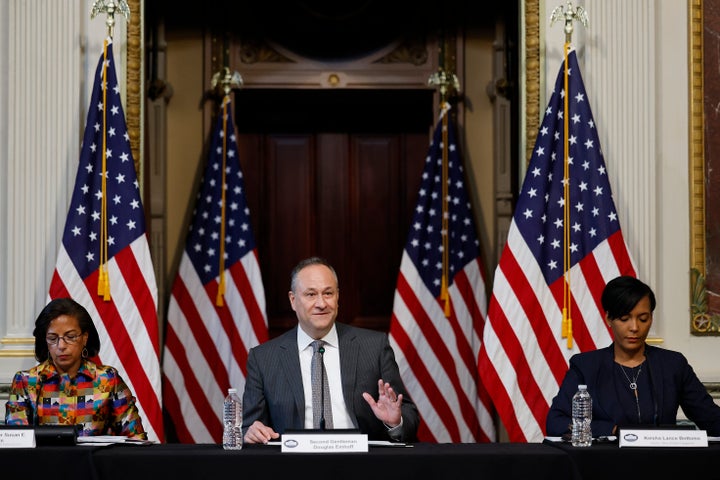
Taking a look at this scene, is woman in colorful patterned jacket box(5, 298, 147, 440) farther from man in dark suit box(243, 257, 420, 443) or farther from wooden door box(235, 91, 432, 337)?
wooden door box(235, 91, 432, 337)

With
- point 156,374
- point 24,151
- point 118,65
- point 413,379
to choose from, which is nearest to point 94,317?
point 156,374

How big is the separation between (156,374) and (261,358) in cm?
146

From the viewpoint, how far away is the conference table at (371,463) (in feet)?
11.2

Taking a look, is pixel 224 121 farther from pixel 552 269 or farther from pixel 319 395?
pixel 319 395

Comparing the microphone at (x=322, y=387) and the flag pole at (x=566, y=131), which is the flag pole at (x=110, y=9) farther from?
the microphone at (x=322, y=387)

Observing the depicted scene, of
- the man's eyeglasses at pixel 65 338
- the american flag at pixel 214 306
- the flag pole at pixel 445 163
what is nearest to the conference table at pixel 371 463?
the man's eyeglasses at pixel 65 338

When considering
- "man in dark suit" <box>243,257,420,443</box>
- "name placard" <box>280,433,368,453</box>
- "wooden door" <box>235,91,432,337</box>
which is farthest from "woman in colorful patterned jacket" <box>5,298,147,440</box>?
"wooden door" <box>235,91,432,337</box>

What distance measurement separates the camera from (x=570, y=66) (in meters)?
5.62

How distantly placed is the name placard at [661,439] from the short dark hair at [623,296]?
0.76 m

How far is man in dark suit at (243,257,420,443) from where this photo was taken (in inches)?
162

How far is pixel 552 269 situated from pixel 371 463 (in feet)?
8.16

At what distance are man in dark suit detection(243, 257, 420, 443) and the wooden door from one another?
2.88 m

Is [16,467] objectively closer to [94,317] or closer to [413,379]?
[94,317]

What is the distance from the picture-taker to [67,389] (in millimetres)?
4273
